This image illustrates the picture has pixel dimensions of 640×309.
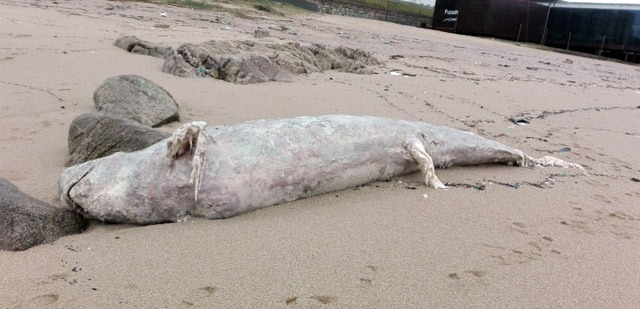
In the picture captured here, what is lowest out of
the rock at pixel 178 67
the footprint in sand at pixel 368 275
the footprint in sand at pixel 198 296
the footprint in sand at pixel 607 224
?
the footprint in sand at pixel 198 296

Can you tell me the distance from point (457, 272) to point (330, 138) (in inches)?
48.8

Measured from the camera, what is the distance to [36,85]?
528 cm

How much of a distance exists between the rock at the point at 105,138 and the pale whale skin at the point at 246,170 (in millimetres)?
451

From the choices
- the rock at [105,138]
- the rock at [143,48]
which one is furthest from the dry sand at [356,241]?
the rock at [143,48]

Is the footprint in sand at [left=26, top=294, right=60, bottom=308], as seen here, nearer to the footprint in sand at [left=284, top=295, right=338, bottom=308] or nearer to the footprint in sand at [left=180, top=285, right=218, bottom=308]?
the footprint in sand at [left=180, top=285, right=218, bottom=308]

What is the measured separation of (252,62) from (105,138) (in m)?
3.63

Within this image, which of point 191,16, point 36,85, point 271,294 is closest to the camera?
point 271,294

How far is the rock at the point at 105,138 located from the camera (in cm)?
329

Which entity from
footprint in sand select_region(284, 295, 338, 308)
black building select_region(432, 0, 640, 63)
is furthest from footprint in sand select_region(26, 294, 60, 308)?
black building select_region(432, 0, 640, 63)

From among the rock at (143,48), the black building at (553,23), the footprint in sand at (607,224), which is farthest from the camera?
the black building at (553,23)

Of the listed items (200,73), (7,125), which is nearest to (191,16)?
(200,73)

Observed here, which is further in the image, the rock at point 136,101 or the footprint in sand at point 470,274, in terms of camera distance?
the rock at point 136,101

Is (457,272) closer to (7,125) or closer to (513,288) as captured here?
(513,288)

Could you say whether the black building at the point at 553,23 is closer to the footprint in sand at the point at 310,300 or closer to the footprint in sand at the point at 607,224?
the footprint in sand at the point at 607,224
